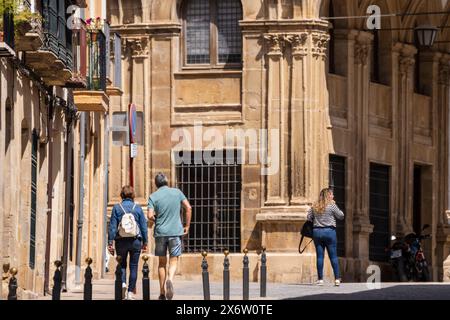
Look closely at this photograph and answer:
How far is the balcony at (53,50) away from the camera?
3697cm

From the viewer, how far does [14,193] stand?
36.1 meters

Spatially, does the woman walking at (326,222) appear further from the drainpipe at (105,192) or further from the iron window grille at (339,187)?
the iron window grille at (339,187)

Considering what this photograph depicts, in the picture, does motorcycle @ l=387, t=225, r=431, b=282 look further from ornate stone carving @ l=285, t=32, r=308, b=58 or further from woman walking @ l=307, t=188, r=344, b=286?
woman walking @ l=307, t=188, r=344, b=286

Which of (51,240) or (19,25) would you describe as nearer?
(19,25)

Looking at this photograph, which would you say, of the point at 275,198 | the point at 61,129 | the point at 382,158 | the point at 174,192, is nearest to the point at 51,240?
the point at 61,129

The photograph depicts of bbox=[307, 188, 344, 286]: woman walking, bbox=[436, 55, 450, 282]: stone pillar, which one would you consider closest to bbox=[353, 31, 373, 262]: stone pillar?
bbox=[436, 55, 450, 282]: stone pillar

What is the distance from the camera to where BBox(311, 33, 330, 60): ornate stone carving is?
49.7 metres

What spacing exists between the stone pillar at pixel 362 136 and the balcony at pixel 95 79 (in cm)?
1033

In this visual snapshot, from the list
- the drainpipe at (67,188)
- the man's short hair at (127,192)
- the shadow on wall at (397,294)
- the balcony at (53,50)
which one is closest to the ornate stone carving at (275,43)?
the drainpipe at (67,188)

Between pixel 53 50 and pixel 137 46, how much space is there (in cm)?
1323

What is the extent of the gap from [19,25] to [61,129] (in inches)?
299

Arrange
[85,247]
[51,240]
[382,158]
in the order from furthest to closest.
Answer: [382,158] < [85,247] < [51,240]

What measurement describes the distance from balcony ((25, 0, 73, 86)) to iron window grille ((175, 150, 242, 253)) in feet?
34.8

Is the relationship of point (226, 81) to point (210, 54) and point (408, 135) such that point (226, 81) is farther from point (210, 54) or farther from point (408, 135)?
point (408, 135)
